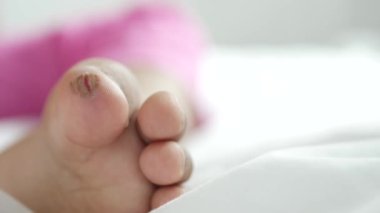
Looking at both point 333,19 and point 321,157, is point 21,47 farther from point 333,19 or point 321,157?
point 333,19

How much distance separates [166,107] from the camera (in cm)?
44

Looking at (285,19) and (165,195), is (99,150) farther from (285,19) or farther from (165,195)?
(285,19)

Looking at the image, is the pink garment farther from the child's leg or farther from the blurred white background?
the blurred white background

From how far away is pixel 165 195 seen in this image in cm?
44

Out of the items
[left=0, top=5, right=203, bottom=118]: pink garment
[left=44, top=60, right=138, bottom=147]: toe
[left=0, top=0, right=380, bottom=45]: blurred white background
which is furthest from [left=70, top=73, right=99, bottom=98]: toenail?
[left=0, top=0, right=380, bottom=45]: blurred white background

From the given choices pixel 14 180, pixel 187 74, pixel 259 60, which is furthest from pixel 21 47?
pixel 14 180

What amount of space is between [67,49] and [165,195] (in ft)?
1.98

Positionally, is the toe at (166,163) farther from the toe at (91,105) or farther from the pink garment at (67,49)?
the pink garment at (67,49)

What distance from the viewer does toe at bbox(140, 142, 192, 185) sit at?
436mm

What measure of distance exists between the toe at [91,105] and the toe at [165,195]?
0.05m

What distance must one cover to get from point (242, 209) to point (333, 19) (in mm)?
1660

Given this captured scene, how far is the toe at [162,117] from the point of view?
43 cm

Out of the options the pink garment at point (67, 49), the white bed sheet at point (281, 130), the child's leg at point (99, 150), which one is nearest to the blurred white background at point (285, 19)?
the white bed sheet at point (281, 130)

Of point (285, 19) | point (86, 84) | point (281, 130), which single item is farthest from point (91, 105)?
point (285, 19)
